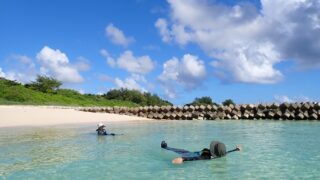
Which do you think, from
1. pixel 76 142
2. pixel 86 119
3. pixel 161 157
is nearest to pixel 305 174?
pixel 161 157

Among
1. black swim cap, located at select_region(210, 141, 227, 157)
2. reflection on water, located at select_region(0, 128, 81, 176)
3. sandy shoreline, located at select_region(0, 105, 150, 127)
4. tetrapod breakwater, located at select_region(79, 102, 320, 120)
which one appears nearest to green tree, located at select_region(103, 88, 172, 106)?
tetrapod breakwater, located at select_region(79, 102, 320, 120)

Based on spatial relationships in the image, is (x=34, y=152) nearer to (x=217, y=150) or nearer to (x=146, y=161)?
(x=146, y=161)

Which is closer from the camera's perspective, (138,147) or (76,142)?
(138,147)

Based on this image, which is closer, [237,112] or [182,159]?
[182,159]

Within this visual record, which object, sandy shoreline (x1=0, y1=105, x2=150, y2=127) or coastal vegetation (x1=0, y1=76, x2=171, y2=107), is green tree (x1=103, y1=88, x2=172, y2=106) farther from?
sandy shoreline (x1=0, y1=105, x2=150, y2=127)

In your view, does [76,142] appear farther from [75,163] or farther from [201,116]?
[201,116]

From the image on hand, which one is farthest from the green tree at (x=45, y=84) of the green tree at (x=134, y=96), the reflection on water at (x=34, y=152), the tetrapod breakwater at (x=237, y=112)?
the reflection on water at (x=34, y=152)

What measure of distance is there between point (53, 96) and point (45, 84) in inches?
440

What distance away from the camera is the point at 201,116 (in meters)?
35.8

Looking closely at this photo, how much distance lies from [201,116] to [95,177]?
27.0 m

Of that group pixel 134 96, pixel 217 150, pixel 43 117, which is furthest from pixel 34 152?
pixel 134 96

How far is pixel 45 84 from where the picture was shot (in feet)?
215

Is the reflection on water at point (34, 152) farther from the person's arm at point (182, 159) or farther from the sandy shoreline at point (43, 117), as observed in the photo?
the sandy shoreline at point (43, 117)

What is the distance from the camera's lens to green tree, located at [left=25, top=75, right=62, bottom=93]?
64.8m
